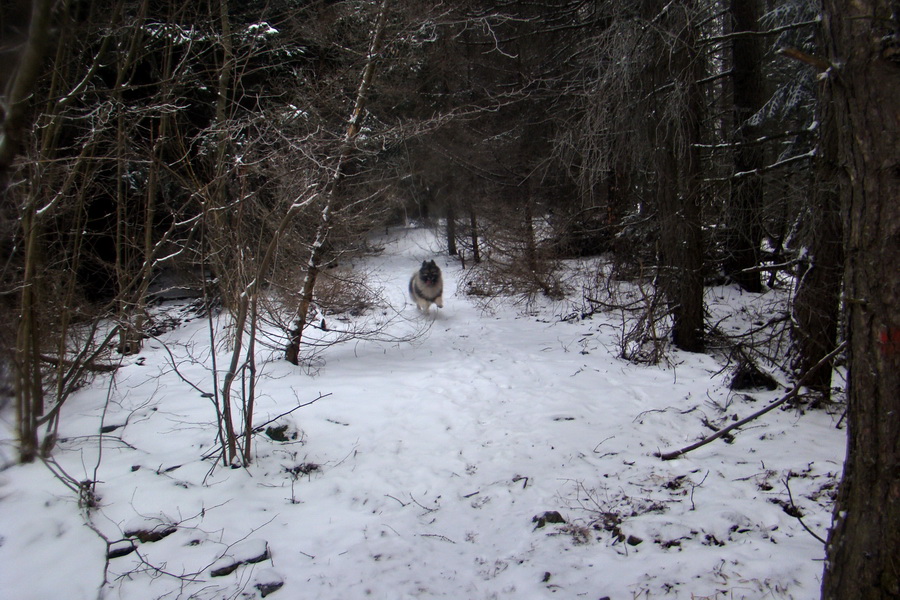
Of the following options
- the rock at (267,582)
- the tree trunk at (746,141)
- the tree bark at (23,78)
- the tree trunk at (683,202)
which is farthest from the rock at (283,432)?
the tree trunk at (746,141)

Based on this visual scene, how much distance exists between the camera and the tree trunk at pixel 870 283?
6.25 feet

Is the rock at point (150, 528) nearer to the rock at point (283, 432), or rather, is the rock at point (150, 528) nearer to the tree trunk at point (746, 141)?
the rock at point (283, 432)

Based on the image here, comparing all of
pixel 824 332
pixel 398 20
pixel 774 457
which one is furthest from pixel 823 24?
pixel 398 20

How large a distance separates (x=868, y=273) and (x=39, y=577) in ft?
15.7

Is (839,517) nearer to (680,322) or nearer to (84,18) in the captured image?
(680,322)

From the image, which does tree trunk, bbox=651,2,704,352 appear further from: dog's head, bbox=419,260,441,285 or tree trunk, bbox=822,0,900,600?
dog's head, bbox=419,260,441,285

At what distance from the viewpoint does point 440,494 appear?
4.43m

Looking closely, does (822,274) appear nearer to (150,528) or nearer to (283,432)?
(283,432)

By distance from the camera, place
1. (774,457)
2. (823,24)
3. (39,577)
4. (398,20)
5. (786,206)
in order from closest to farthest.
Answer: (823,24) → (39,577) → (774,457) → (786,206) → (398,20)

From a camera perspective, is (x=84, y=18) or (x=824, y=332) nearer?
(x=84, y=18)

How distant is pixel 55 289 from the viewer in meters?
5.37

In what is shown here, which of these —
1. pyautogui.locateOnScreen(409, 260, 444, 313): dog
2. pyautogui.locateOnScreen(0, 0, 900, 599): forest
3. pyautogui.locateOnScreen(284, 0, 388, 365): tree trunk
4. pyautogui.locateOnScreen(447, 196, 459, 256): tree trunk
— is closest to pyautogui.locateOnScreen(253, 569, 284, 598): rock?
pyautogui.locateOnScreen(0, 0, 900, 599): forest

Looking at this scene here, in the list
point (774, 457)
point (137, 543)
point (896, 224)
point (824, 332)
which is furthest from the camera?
point (824, 332)

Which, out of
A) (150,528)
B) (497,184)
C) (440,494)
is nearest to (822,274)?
(440,494)
